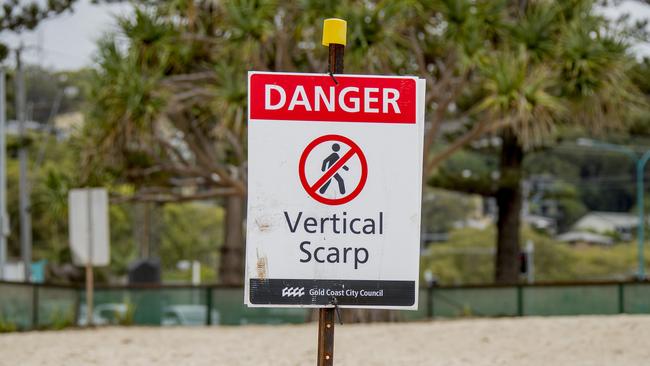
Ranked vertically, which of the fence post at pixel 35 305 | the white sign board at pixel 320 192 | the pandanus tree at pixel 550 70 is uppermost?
the pandanus tree at pixel 550 70

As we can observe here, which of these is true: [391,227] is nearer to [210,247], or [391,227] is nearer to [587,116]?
[587,116]

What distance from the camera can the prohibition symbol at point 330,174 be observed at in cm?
462

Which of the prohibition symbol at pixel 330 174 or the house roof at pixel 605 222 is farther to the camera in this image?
the house roof at pixel 605 222

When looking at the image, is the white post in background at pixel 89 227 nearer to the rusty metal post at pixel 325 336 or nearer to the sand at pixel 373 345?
the sand at pixel 373 345

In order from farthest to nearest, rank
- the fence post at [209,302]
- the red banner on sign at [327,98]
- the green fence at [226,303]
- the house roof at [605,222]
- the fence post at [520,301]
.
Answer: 1. the house roof at [605,222]
2. the fence post at [520,301]
3. the fence post at [209,302]
4. the green fence at [226,303]
5. the red banner on sign at [327,98]

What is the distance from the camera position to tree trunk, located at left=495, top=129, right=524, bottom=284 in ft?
93.1

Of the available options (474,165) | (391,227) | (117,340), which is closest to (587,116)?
(117,340)

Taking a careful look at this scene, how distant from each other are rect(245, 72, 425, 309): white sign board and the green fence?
46.9ft

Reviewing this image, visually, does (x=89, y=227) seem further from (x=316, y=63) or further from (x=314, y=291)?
(x=314, y=291)

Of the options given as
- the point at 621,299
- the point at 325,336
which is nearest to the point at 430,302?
the point at 621,299

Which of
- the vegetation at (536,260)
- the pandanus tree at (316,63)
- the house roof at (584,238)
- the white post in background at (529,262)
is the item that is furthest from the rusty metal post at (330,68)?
the house roof at (584,238)

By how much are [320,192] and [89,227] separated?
1441cm

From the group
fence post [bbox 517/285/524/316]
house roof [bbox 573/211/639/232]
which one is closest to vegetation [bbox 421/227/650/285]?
house roof [bbox 573/211/639/232]

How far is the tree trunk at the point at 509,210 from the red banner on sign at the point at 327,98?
23513mm
